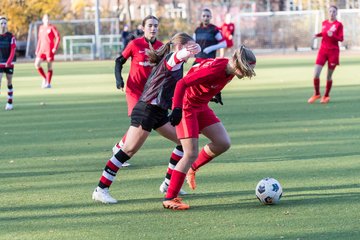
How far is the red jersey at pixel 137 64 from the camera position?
10305 millimetres

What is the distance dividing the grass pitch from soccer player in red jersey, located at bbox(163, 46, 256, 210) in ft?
1.23

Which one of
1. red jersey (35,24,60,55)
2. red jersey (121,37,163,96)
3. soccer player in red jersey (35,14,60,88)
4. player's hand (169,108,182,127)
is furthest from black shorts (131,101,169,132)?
red jersey (35,24,60,55)

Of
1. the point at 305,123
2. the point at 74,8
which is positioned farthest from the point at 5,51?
the point at 74,8

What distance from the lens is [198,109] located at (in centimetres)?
805

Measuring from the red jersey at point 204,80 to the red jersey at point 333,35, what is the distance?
1113cm

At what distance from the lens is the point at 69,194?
8.88 metres

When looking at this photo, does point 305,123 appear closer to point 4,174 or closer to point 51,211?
point 4,174

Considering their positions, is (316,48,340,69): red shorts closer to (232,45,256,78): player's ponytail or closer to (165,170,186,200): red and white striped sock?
(165,170,186,200): red and white striped sock

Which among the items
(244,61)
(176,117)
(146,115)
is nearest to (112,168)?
(146,115)

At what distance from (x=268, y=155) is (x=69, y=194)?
3.40 meters

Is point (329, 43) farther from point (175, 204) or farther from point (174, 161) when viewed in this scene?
point (175, 204)

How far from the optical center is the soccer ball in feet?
26.3

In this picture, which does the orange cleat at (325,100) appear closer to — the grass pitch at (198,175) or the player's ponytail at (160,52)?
the grass pitch at (198,175)

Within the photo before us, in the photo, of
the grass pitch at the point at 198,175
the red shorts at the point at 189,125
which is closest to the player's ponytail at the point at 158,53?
the red shorts at the point at 189,125
